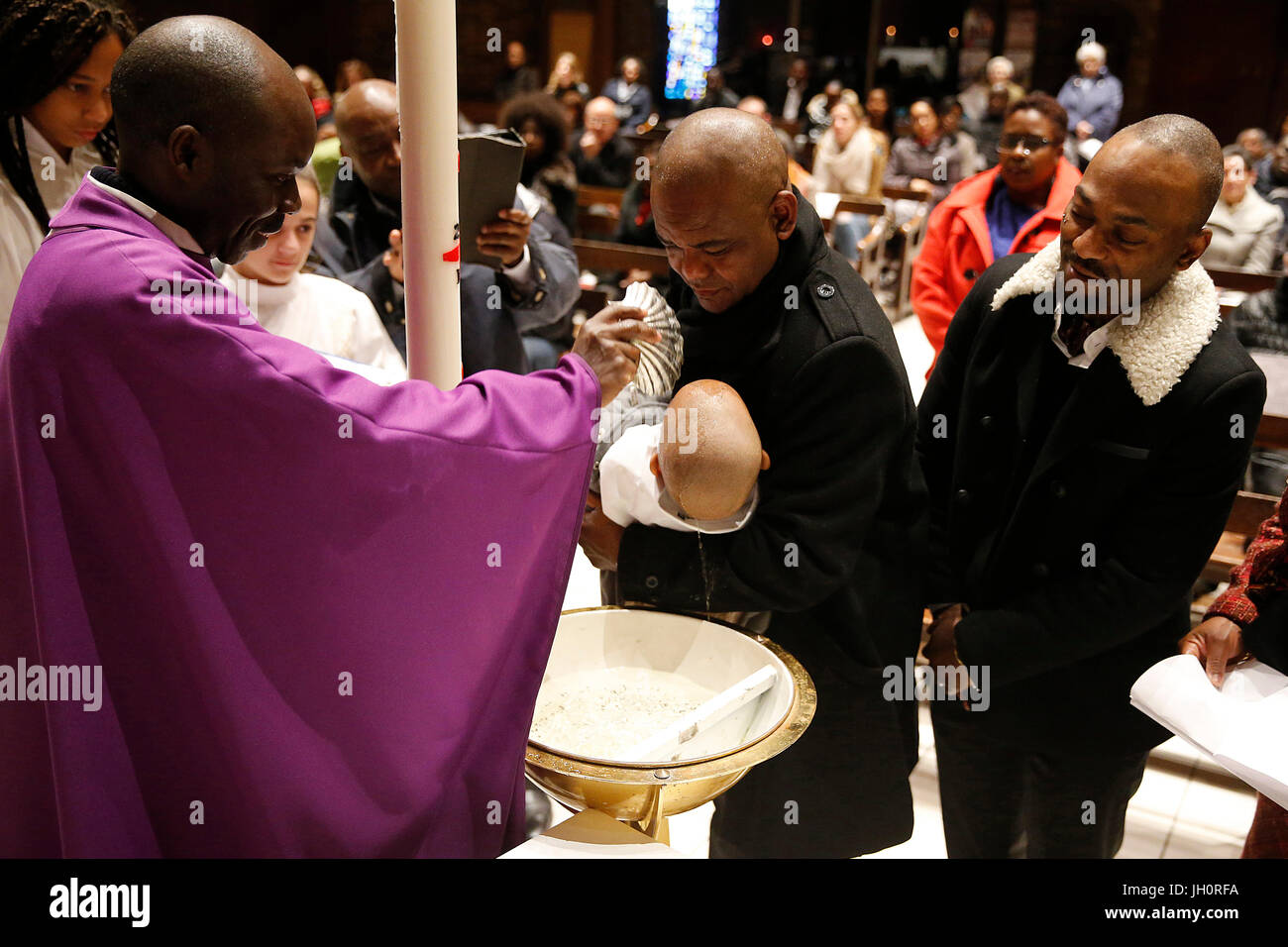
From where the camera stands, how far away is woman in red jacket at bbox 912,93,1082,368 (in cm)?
398

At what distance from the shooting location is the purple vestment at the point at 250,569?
1346 millimetres

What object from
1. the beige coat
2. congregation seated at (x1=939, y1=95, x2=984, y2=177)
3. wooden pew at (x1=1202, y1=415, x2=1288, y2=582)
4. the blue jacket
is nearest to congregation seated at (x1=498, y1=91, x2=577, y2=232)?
wooden pew at (x1=1202, y1=415, x2=1288, y2=582)

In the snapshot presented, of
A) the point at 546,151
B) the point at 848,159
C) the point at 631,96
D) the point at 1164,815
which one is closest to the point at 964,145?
the point at 848,159

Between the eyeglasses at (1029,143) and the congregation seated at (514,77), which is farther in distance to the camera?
the congregation seated at (514,77)

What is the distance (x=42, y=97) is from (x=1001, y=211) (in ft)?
10.3

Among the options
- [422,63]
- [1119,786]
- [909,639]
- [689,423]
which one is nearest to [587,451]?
[689,423]

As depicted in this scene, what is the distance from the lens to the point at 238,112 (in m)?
1.41

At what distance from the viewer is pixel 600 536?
187 cm

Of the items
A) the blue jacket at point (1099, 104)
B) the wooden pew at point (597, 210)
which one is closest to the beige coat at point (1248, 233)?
the wooden pew at point (597, 210)

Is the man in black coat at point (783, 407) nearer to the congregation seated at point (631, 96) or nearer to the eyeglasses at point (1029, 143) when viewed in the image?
the eyeglasses at point (1029, 143)

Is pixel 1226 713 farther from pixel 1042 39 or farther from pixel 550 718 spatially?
pixel 1042 39

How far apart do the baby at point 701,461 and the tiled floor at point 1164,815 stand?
5.19 feet

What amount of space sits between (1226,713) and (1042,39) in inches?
600

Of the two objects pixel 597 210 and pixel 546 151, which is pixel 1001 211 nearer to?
pixel 546 151
